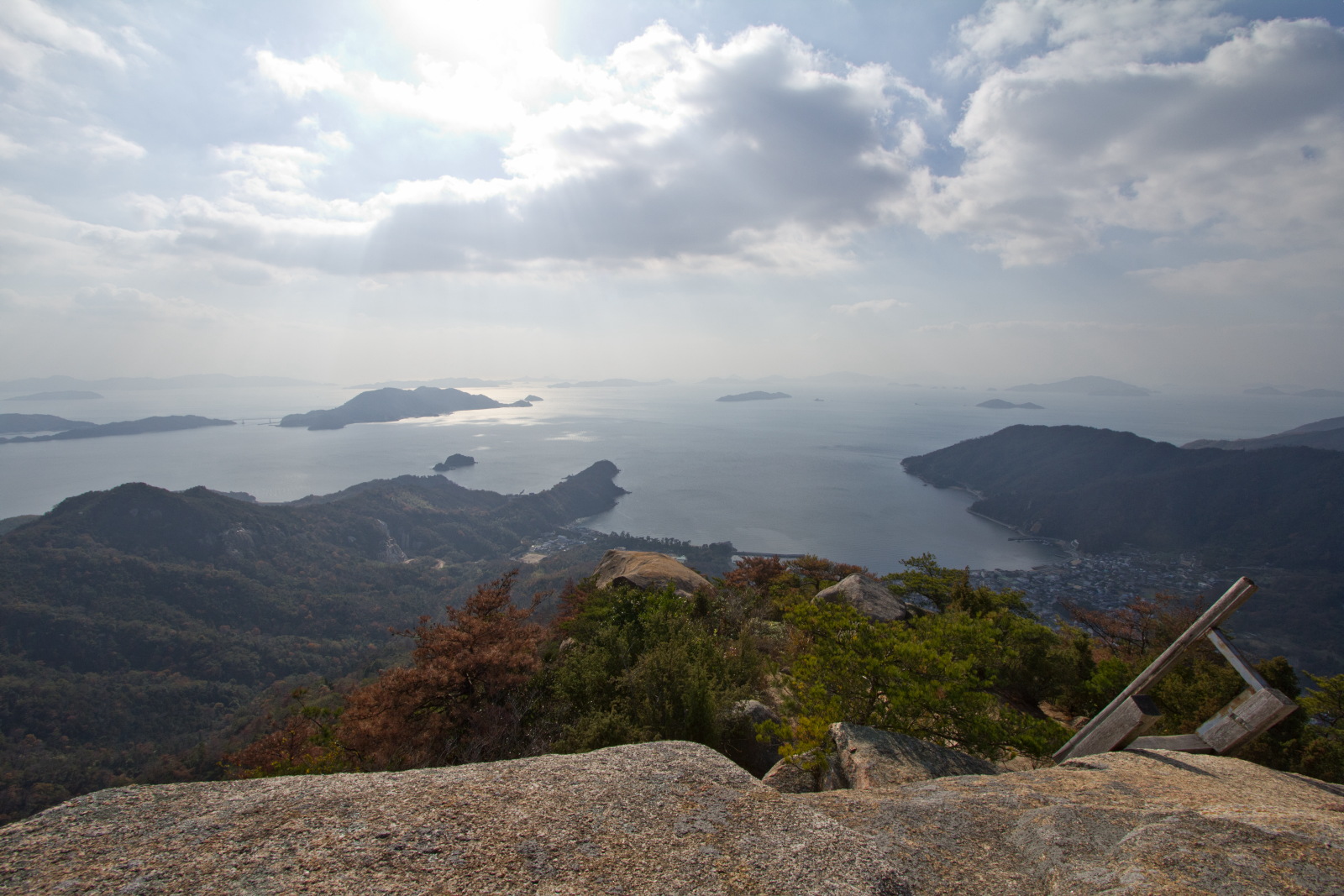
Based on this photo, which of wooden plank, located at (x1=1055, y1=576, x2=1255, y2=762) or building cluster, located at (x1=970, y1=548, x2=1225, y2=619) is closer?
wooden plank, located at (x1=1055, y1=576, x2=1255, y2=762)

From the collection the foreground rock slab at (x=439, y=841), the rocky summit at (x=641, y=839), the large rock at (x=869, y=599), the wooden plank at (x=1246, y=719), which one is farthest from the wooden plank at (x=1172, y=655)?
the large rock at (x=869, y=599)

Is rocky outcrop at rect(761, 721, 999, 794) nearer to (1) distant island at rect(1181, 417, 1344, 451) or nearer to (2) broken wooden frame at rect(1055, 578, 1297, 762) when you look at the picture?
(2) broken wooden frame at rect(1055, 578, 1297, 762)

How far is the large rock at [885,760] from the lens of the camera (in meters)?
4.67

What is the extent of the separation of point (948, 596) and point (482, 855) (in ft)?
48.9

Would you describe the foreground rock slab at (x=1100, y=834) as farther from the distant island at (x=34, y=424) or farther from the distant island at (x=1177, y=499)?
the distant island at (x=34, y=424)

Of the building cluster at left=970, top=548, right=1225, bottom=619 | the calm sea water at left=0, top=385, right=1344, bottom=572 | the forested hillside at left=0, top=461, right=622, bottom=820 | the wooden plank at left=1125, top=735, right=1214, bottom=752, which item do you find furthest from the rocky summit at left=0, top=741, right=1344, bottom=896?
the calm sea water at left=0, top=385, right=1344, bottom=572

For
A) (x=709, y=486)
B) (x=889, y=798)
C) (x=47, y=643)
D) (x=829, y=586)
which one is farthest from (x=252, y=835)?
(x=709, y=486)

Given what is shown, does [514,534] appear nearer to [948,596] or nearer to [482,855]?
[948,596]

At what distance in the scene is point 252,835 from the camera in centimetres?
284

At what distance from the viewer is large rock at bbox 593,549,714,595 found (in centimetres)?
1328

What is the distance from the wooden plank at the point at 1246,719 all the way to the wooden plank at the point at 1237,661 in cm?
9

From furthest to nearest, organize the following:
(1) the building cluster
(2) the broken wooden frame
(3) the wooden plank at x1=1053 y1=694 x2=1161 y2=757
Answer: (1) the building cluster → (3) the wooden plank at x1=1053 y1=694 x2=1161 y2=757 → (2) the broken wooden frame

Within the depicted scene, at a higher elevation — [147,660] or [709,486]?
[709,486]

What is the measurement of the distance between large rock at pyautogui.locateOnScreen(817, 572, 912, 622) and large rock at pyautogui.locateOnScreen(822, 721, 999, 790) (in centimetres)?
724
